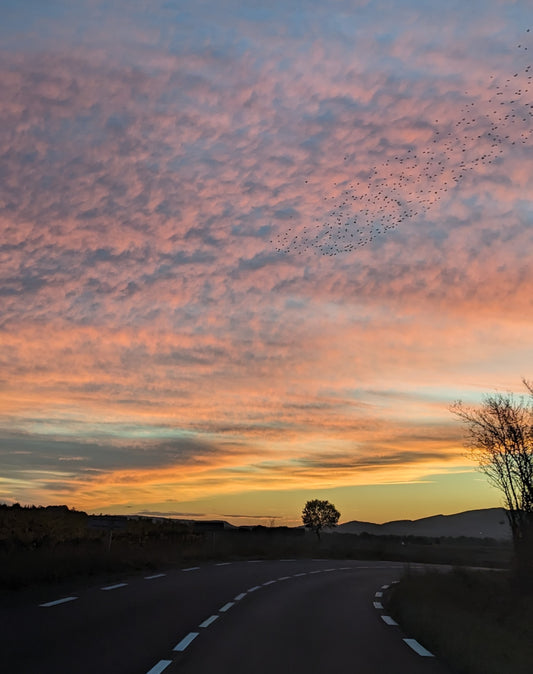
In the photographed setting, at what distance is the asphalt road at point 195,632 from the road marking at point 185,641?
15 mm

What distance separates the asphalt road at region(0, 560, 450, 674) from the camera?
9.60 metres

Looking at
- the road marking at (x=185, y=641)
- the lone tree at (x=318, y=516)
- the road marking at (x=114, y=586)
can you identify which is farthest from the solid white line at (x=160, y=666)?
the lone tree at (x=318, y=516)

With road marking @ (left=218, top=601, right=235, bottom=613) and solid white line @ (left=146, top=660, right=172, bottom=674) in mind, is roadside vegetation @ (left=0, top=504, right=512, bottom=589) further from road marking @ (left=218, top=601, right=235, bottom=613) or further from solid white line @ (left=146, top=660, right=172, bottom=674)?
solid white line @ (left=146, top=660, right=172, bottom=674)

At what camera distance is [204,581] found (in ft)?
76.7

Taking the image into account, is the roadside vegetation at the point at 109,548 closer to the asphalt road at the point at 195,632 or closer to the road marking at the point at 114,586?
the road marking at the point at 114,586

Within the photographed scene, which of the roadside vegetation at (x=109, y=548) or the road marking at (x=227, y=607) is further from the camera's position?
the roadside vegetation at (x=109, y=548)

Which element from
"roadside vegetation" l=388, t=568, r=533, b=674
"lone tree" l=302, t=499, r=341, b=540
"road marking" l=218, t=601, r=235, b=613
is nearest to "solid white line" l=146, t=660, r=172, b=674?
"roadside vegetation" l=388, t=568, r=533, b=674

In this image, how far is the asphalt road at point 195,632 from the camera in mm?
9602

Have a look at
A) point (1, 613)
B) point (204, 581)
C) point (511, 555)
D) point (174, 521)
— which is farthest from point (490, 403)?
point (174, 521)

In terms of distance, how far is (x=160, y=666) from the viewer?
9.30 m

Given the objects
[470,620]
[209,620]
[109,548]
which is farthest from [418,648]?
[109,548]

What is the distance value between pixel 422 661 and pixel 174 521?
45.0 meters

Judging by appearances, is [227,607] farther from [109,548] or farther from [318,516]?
[318,516]

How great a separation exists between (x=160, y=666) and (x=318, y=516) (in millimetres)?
108369
